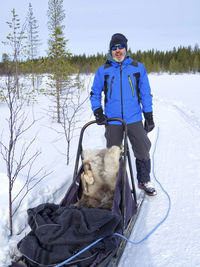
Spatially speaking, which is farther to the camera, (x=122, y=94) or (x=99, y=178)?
(x=122, y=94)

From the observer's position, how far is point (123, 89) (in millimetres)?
2867

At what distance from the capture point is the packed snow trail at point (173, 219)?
2219 millimetres

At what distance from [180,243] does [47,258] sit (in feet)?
5.00

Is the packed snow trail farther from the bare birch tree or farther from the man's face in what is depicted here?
the man's face

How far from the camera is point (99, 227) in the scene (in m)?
1.70

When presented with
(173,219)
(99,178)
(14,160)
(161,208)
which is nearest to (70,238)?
(99,178)

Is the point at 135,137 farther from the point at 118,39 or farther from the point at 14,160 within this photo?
the point at 14,160

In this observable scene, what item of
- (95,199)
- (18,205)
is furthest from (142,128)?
(18,205)

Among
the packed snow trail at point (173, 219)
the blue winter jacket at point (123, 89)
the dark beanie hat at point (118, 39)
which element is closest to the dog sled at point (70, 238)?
the packed snow trail at point (173, 219)

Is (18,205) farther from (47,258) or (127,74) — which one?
(127,74)

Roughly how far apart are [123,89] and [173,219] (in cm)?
178

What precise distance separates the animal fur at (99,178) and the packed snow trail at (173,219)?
63 centimetres

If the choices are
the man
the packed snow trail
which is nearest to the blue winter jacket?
the man

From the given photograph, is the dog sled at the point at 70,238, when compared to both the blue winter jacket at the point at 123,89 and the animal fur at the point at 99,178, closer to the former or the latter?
the animal fur at the point at 99,178
